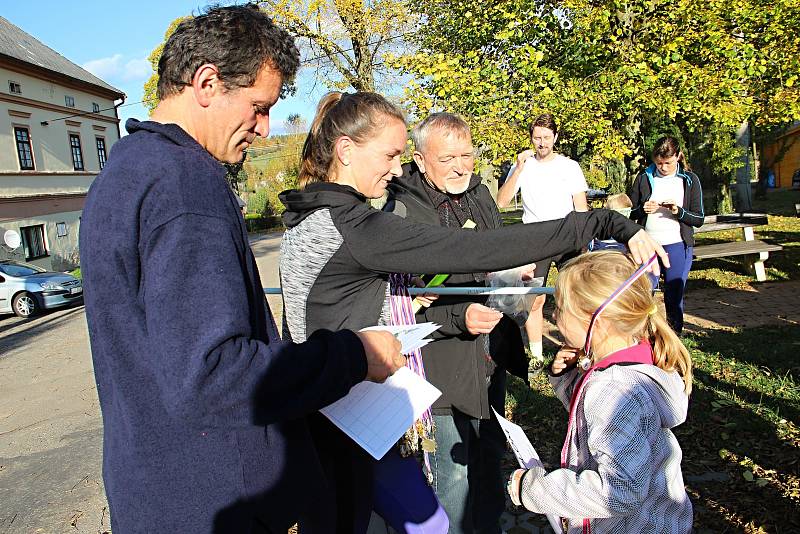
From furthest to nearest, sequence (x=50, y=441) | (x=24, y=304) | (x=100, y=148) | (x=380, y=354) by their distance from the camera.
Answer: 1. (x=100, y=148)
2. (x=24, y=304)
3. (x=50, y=441)
4. (x=380, y=354)

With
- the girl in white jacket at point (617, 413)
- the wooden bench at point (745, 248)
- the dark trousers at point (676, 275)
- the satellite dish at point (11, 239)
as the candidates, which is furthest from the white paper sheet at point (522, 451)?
the satellite dish at point (11, 239)

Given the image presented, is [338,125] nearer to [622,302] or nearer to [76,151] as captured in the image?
[622,302]

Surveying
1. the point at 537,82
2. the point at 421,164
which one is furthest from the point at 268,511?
the point at 537,82

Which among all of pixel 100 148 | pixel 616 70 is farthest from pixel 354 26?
pixel 100 148

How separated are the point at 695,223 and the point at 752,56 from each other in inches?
191

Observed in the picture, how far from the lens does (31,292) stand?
15.4 metres

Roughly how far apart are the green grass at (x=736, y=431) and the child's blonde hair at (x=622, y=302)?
166 centimetres

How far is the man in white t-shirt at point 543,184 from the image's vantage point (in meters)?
5.91

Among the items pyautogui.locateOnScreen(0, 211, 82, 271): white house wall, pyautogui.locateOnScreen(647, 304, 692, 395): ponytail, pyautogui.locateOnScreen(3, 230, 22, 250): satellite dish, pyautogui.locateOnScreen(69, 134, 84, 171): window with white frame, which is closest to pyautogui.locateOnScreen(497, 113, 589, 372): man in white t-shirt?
pyautogui.locateOnScreen(647, 304, 692, 395): ponytail

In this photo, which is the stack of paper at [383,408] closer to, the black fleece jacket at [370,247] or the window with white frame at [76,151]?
the black fleece jacket at [370,247]

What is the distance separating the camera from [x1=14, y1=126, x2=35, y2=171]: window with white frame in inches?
1049

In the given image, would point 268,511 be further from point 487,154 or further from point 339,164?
point 487,154

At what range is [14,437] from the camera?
19.3 feet

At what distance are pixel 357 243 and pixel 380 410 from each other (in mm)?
521
